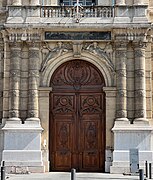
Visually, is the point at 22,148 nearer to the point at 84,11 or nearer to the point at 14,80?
the point at 14,80

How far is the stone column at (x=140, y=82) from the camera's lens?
67.8 feet

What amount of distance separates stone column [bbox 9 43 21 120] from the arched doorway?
1557mm

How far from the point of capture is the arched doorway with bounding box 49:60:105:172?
2117 cm

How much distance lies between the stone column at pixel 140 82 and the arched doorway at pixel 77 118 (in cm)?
156

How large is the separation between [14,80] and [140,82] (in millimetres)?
5413

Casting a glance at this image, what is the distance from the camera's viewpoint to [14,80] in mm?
20875

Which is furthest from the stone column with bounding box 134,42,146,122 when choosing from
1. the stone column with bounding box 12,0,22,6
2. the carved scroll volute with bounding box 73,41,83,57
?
the stone column with bounding box 12,0,22,6

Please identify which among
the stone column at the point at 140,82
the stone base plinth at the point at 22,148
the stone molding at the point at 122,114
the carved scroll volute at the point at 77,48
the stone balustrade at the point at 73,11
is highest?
the stone balustrade at the point at 73,11

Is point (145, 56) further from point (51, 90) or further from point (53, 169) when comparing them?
point (53, 169)

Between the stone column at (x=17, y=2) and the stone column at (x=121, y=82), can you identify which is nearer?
the stone column at (x=121, y=82)

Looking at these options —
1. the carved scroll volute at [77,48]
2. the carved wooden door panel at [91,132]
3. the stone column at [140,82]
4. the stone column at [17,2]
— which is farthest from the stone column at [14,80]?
the stone column at [140,82]

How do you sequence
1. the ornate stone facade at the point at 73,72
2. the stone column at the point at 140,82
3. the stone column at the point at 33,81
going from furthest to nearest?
1. the stone column at the point at 33,81
2. the stone column at the point at 140,82
3. the ornate stone facade at the point at 73,72

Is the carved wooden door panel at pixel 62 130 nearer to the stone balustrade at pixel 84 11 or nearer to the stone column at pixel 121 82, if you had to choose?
the stone column at pixel 121 82

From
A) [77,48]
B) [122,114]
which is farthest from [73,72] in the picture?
[122,114]
